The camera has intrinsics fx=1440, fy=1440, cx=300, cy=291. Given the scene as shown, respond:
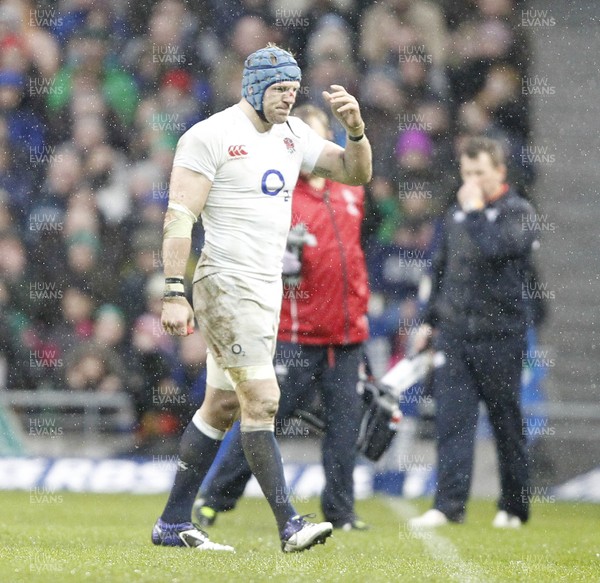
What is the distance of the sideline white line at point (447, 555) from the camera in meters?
5.73

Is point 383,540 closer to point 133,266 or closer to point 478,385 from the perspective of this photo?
point 478,385

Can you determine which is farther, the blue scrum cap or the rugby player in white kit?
the blue scrum cap

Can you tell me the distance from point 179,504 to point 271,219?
137cm

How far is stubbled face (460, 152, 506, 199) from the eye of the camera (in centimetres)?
878

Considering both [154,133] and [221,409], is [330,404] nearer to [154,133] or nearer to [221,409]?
[221,409]

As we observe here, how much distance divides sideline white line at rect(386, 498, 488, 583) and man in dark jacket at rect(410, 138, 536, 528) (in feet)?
2.08

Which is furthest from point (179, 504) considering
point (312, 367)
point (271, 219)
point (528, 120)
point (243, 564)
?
point (528, 120)

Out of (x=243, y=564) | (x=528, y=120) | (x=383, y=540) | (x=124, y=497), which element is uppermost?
(x=528, y=120)

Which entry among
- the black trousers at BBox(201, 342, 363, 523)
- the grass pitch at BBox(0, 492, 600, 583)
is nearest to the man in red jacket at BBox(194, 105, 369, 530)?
the black trousers at BBox(201, 342, 363, 523)

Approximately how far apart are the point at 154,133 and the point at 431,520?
18.6 feet

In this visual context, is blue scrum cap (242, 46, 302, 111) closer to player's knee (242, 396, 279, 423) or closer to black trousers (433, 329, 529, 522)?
player's knee (242, 396, 279, 423)

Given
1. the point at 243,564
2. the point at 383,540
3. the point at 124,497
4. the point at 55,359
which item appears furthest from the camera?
the point at 55,359

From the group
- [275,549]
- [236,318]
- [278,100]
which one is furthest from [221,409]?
[278,100]

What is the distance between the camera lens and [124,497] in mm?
10266
